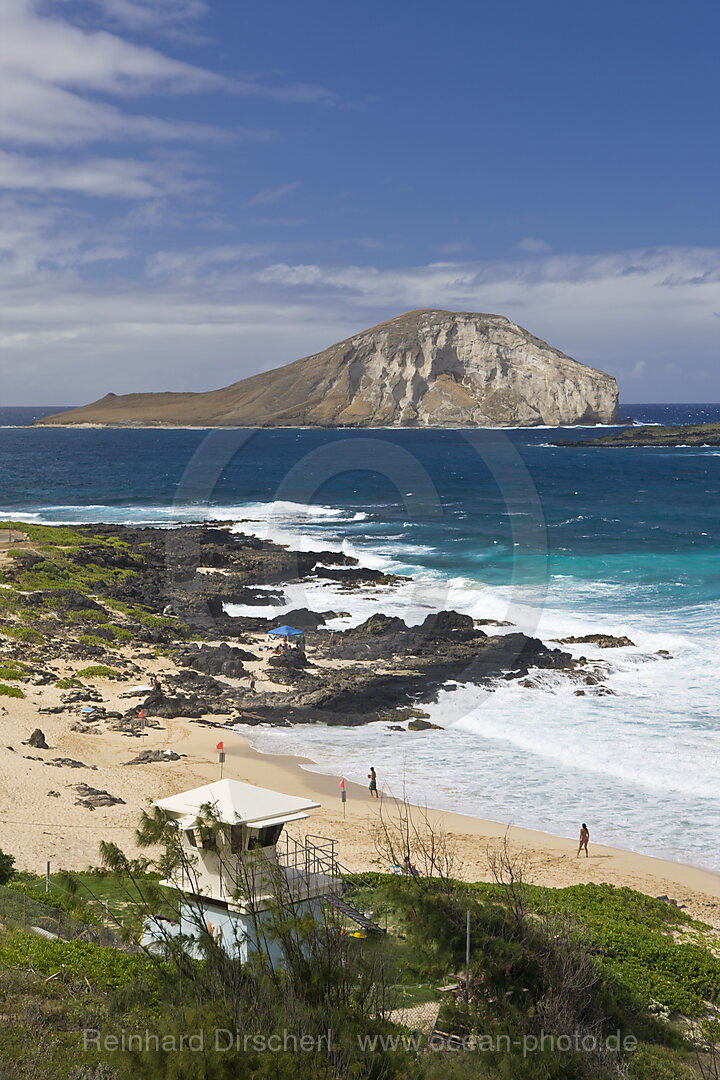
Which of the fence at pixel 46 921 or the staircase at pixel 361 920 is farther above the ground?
the fence at pixel 46 921

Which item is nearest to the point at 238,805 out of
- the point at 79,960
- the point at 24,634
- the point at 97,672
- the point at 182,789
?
the point at 79,960

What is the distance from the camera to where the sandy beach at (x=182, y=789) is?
17641 millimetres

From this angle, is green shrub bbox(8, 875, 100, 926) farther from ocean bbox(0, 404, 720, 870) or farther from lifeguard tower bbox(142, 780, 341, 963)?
ocean bbox(0, 404, 720, 870)

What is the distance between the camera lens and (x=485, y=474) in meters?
110

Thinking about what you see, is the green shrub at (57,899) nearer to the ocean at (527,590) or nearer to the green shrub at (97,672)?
the ocean at (527,590)

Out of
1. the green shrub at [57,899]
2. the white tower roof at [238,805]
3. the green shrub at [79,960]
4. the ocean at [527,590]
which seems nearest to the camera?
the green shrub at [79,960]

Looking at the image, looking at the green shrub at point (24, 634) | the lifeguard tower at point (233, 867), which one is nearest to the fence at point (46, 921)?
the lifeguard tower at point (233, 867)

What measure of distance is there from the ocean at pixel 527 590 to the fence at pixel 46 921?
1046cm

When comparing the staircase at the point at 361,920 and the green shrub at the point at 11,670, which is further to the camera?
the green shrub at the point at 11,670

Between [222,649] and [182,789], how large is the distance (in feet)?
41.9

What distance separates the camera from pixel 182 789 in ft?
70.4

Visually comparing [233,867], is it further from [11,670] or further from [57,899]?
[11,670]

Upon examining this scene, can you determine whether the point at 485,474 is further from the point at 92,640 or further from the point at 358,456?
the point at 92,640

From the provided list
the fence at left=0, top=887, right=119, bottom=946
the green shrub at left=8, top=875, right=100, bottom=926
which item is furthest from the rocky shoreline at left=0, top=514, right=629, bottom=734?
the fence at left=0, top=887, right=119, bottom=946
